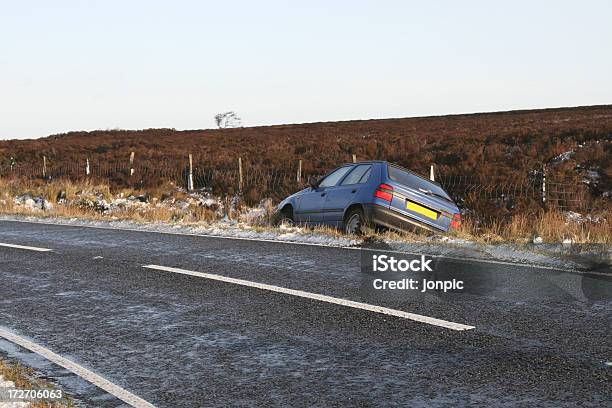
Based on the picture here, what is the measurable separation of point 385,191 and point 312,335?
5.55 metres

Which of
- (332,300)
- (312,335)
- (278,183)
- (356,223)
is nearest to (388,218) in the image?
(356,223)

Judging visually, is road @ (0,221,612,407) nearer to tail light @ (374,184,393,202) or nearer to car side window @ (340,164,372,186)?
tail light @ (374,184,393,202)

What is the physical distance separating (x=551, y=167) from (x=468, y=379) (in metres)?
22.0

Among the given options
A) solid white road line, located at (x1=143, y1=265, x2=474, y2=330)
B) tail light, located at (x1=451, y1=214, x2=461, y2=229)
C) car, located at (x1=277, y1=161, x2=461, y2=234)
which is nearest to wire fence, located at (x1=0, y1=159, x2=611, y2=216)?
tail light, located at (x1=451, y1=214, x2=461, y2=229)

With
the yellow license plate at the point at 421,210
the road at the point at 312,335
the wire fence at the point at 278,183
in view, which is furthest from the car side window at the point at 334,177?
the wire fence at the point at 278,183

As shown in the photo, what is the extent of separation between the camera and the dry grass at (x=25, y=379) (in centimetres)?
390

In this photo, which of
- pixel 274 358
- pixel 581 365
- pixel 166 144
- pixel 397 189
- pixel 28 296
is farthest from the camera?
pixel 166 144

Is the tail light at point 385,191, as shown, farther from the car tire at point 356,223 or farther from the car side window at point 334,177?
the car side window at point 334,177

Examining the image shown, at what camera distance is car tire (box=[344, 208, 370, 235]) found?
11000 mm

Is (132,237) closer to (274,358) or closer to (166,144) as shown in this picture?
(274,358)

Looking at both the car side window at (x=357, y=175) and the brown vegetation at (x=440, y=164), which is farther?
the brown vegetation at (x=440, y=164)

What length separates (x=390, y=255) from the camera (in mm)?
9375

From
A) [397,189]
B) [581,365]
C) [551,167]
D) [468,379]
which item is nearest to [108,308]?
[468,379]

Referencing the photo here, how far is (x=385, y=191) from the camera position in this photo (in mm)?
10625
